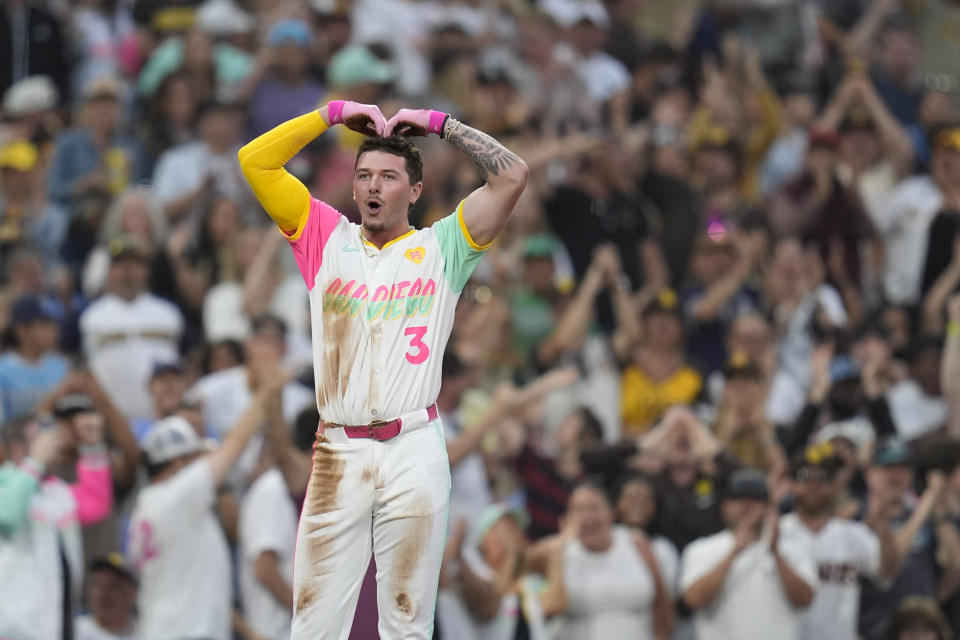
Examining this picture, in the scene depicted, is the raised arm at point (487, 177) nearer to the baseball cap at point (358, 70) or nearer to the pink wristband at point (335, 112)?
the pink wristband at point (335, 112)

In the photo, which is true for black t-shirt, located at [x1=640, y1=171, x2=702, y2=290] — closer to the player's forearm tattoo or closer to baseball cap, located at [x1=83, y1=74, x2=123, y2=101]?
baseball cap, located at [x1=83, y1=74, x2=123, y2=101]

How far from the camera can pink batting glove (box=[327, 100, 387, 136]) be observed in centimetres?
738

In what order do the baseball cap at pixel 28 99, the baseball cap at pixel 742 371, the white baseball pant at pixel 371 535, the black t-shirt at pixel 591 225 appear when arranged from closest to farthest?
the white baseball pant at pixel 371 535
the baseball cap at pixel 742 371
the black t-shirt at pixel 591 225
the baseball cap at pixel 28 99

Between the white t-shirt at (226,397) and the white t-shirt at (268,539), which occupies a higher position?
the white t-shirt at (226,397)

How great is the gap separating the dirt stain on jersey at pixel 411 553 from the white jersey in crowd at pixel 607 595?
3.90 meters

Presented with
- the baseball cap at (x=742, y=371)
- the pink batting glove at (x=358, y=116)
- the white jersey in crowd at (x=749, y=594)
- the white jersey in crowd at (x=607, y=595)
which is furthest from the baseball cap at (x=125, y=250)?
the pink batting glove at (x=358, y=116)

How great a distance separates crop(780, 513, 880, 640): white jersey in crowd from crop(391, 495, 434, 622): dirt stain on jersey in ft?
15.4

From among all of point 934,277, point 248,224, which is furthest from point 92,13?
point 934,277

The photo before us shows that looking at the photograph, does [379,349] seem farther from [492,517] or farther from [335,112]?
[492,517]

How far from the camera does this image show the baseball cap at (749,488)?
36.4 feet

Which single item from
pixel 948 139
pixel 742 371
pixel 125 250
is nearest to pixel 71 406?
pixel 125 250

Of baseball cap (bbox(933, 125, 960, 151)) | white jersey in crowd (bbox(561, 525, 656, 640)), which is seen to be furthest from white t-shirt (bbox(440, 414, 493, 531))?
baseball cap (bbox(933, 125, 960, 151))

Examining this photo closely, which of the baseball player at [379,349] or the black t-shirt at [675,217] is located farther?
the black t-shirt at [675,217]

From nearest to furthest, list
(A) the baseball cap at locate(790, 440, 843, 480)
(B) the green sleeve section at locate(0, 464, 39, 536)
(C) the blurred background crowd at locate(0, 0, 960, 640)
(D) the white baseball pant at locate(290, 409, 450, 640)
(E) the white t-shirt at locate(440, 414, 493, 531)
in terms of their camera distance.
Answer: (D) the white baseball pant at locate(290, 409, 450, 640)
(B) the green sleeve section at locate(0, 464, 39, 536)
(C) the blurred background crowd at locate(0, 0, 960, 640)
(A) the baseball cap at locate(790, 440, 843, 480)
(E) the white t-shirt at locate(440, 414, 493, 531)
